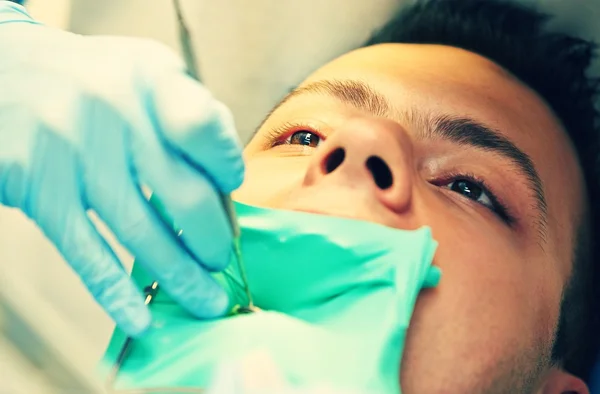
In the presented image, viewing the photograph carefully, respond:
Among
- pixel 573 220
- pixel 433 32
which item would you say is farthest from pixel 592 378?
pixel 433 32

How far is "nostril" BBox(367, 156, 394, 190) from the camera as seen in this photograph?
71 centimetres

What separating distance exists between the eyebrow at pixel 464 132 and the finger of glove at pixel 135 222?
417mm

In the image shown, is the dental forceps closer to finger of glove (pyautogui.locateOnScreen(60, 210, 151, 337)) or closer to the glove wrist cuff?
finger of glove (pyautogui.locateOnScreen(60, 210, 151, 337))

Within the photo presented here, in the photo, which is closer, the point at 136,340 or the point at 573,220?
the point at 136,340

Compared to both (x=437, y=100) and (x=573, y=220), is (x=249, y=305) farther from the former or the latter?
(x=573, y=220)

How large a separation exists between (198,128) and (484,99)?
55 cm

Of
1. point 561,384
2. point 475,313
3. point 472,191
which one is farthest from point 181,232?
point 561,384

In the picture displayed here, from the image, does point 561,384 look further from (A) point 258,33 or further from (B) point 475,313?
(A) point 258,33

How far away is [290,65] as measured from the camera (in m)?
1.46

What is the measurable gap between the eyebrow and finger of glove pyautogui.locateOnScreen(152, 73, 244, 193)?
0.34 m

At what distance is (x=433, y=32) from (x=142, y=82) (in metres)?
0.81

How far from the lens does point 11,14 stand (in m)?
0.73

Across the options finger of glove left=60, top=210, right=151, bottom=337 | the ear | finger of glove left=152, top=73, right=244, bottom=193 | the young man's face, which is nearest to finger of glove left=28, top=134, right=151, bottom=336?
finger of glove left=60, top=210, right=151, bottom=337

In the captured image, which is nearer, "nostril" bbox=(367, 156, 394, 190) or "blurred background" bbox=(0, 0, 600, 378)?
"nostril" bbox=(367, 156, 394, 190)
